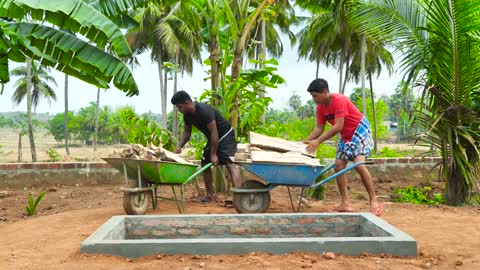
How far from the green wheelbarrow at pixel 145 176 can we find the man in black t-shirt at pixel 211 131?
0.49 metres

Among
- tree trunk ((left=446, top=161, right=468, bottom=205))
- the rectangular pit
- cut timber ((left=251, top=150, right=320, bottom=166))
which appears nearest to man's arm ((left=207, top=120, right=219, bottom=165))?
cut timber ((left=251, top=150, right=320, bottom=166))

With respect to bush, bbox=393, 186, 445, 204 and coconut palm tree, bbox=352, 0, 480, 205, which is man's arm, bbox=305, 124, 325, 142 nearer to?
coconut palm tree, bbox=352, 0, 480, 205

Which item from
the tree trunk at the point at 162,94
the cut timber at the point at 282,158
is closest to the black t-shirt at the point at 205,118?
the cut timber at the point at 282,158

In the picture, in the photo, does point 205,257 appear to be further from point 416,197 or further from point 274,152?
point 416,197

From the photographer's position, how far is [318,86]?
5.58 m

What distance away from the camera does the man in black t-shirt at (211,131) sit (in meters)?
5.95

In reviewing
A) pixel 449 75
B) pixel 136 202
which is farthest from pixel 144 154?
pixel 449 75

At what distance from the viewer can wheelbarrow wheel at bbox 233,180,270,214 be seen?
5820 mm

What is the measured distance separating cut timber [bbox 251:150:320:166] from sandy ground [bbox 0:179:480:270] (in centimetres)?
93

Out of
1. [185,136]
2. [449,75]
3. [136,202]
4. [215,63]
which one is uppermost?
[215,63]

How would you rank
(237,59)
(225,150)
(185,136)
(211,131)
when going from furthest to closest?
(237,59), (185,136), (225,150), (211,131)

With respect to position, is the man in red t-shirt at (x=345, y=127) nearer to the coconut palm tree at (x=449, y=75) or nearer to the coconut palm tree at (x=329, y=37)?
the coconut palm tree at (x=449, y=75)

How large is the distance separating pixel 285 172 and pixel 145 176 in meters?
1.59

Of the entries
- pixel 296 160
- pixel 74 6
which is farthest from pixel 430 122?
pixel 74 6
